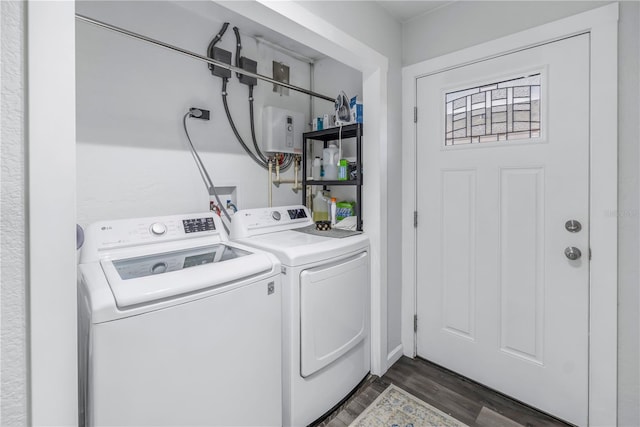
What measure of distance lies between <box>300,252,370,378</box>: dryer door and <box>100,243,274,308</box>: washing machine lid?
30cm

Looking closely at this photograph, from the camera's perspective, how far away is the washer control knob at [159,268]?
1.24 m

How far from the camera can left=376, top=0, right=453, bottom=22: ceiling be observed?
1.93 meters

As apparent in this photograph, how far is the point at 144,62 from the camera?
1.72 metres

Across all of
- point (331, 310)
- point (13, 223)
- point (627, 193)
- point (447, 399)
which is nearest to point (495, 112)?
point (627, 193)

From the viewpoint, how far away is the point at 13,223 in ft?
2.10

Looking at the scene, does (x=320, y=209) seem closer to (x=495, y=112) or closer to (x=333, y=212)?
(x=333, y=212)

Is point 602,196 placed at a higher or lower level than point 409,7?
lower

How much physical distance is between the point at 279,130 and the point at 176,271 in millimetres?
1398

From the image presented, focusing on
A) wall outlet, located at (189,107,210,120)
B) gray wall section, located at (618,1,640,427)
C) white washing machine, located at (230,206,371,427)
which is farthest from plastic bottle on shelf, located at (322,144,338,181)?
gray wall section, located at (618,1,640,427)

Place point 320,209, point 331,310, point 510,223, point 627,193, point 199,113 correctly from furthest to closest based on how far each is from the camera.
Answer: point 320,209, point 199,113, point 510,223, point 331,310, point 627,193

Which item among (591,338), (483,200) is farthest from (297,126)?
(591,338)

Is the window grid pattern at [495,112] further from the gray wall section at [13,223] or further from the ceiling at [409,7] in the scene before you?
the gray wall section at [13,223]

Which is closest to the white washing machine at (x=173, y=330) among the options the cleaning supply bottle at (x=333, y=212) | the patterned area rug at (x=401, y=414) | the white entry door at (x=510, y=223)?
the patterned area rug at (x=401, y=414)

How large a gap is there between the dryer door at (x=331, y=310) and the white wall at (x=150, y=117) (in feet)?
2.94
